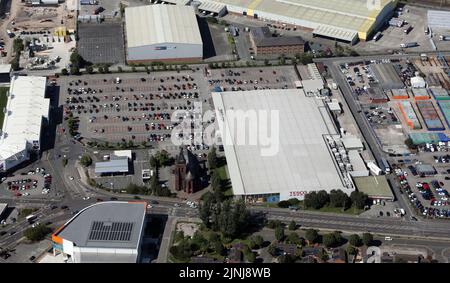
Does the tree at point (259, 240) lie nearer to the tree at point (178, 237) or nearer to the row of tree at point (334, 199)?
the tree at point (178, 237)

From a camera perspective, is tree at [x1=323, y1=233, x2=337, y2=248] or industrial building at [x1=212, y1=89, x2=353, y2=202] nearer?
tree at [x1=323, y1=233, x2=337, y2=248]

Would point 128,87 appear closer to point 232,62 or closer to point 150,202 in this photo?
point 232,62

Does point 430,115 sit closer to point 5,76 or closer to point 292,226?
point 292,226

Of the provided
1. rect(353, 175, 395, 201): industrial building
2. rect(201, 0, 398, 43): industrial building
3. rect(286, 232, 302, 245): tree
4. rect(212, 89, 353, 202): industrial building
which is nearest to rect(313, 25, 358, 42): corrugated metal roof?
rect(201, 0, 398, 43): industrial building

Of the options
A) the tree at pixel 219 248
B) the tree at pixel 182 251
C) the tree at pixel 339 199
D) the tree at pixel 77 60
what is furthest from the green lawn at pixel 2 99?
the tree at pixel 339 199

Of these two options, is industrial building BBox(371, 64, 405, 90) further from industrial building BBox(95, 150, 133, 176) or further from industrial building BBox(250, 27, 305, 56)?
industrial building BBox(95, 150, 133, 176)

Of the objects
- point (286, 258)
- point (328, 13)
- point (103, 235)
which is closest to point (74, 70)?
point (103, 235)

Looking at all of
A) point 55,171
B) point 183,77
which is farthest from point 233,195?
point 183,77
